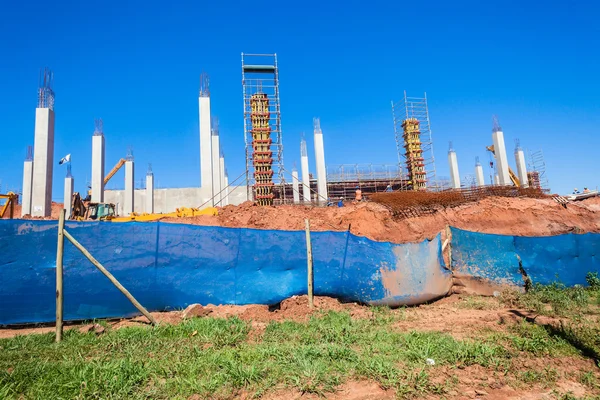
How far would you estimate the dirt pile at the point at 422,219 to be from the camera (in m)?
14.2

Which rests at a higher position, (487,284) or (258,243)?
(258,243)

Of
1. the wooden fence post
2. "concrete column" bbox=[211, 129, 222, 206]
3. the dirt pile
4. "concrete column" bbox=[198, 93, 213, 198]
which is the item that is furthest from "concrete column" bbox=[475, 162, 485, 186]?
the wooden fence post

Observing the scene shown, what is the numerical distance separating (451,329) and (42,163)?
19.9m

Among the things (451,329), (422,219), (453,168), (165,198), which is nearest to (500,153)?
(453,168)

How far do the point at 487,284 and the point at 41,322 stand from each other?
8747mm

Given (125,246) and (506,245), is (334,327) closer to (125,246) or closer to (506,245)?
(125,246)

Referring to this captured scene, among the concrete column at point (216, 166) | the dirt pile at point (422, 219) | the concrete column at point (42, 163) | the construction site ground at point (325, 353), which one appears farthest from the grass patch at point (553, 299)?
the concrete column at point (42, 163)

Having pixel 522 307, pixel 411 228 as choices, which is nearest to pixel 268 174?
pixel 411 228

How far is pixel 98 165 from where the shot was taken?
23.8 metres

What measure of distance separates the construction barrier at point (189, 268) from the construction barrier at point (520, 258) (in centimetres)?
111

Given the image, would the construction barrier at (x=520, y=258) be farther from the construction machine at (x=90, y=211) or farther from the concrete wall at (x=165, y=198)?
the concrete wall at (x=165, y=198)

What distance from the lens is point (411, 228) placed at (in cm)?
1491

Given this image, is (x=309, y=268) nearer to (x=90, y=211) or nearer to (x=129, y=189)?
(x=90, y=211)

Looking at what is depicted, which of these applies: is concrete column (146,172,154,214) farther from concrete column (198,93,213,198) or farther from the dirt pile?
the dirt pile
